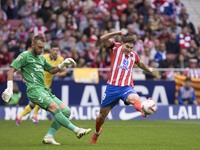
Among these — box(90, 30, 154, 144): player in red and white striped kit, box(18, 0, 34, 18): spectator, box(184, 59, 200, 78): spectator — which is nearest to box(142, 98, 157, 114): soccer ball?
box(90, 30, 154, 144): player in red and white striped kit

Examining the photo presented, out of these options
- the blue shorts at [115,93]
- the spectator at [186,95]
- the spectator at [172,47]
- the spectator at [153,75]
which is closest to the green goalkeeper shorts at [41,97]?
the blue shorts at [115,93]

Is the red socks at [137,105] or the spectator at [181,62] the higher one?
the red socks at [137,105]

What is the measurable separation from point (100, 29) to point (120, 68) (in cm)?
1400

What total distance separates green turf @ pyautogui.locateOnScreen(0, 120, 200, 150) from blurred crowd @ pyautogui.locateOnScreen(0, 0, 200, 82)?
608cm

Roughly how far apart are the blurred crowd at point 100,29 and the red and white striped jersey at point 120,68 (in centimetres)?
1106

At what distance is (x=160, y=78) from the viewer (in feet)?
91.5

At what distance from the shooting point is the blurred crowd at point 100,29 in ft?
91.1

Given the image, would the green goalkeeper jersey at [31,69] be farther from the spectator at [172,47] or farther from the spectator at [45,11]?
the spectator at [172,47]

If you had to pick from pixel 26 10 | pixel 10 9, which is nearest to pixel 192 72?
pixel 26 10

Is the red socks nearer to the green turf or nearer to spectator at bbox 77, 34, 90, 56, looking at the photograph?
the green turf

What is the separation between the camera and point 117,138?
16.8 meters

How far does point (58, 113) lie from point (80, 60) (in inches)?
506

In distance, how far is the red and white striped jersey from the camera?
1541 centimetres

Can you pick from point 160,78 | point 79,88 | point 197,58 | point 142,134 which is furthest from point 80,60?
point 142,134
